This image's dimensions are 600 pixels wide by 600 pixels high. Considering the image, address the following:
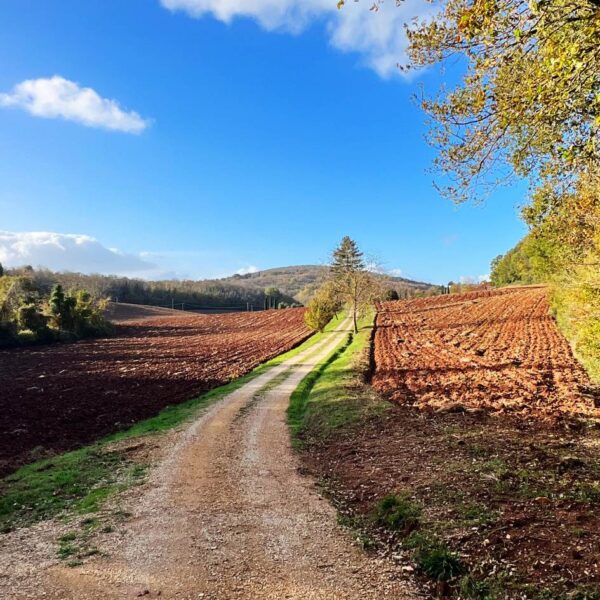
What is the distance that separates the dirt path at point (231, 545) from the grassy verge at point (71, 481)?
84 cm

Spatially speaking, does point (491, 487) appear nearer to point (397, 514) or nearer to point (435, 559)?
point (397, 514)

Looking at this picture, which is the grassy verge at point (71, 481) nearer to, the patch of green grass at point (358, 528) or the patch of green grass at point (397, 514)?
the patch of green grass at point (358, 528)

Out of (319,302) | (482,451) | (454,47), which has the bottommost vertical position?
(482,451)

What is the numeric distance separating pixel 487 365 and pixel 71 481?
18.7 metres

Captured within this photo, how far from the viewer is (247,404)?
1756 cm

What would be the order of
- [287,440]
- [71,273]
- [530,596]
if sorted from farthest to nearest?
1. [71,273]
2. [287,440]
3. [530,596]

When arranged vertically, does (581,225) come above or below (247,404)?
above

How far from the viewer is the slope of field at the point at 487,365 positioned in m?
14.4

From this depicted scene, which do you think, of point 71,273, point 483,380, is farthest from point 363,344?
point 71,273

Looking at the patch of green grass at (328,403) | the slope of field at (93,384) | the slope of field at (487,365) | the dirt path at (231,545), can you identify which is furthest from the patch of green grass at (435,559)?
the slope of field at (93,384)

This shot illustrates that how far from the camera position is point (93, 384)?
2439cm

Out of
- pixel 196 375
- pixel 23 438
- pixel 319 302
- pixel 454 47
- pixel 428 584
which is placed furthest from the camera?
pixel 319 302

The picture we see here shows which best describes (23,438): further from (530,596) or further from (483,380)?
(483,380)

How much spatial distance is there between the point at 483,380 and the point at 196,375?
625 inches
